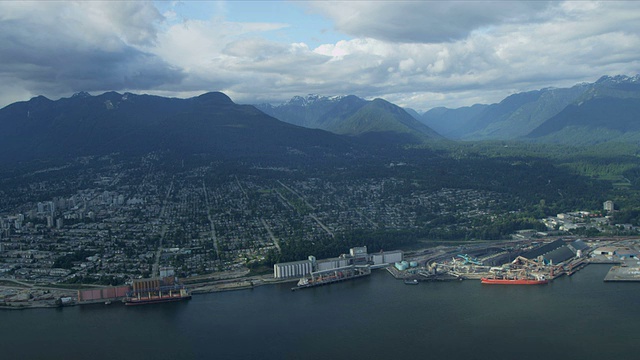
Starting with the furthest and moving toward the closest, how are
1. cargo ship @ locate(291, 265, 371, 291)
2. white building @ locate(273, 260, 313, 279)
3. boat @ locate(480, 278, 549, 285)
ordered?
white building @ locate(273, 260, 313, 279), cargo ship @ locate(291, 265, 371, 291), boat @ locate(480, 278, 549, 285)

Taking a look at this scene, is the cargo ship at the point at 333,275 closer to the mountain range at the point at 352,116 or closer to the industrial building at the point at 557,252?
the industrial building at the point at 557,252

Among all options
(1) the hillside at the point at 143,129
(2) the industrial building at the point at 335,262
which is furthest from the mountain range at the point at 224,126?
(2) the industrial building at the point at 335,262

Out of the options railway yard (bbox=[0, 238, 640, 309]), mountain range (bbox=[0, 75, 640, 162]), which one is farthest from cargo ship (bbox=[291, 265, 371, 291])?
mountain range (bbox=[0, 75, 640, 162])

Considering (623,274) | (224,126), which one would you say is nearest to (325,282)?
(623,274)

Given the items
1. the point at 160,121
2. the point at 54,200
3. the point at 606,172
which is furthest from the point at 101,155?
the point at 606,172

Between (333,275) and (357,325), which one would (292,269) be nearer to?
(333,275)

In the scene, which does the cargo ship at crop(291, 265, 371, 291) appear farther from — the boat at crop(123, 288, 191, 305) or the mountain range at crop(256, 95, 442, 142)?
the mountain range at crop(256, 95, 442, 142)
